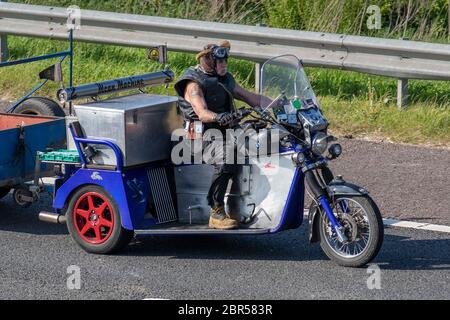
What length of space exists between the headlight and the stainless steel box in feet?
3.59

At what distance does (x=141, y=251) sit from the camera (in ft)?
25.4

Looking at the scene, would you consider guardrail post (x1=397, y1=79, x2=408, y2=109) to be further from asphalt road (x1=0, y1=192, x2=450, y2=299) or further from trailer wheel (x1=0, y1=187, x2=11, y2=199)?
trailer wheel (x1=0, y1=187, x2=11, y2=199)

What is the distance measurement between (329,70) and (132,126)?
4.96 m

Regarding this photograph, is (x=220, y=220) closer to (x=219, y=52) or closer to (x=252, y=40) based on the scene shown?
(x=219, y=52)

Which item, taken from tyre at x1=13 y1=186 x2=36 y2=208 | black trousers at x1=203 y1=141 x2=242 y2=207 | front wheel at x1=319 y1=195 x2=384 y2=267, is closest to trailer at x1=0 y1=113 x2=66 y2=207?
tyre at x1=13 y1=186 x2=36 y2=208

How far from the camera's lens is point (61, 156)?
7781 mm

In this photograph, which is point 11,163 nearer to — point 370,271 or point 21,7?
point 370,271

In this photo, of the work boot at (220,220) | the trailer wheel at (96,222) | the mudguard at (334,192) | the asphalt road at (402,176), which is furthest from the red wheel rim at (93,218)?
the asphalt road at (402,176)

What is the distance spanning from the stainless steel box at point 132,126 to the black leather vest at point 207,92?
162 millimetres

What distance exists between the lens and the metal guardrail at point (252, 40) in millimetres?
10820

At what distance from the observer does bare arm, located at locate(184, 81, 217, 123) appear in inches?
293

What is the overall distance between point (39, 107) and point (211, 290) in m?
2.72

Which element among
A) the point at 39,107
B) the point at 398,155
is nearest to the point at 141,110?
the point at 39,107

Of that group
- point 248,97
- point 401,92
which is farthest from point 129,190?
point 401,92
